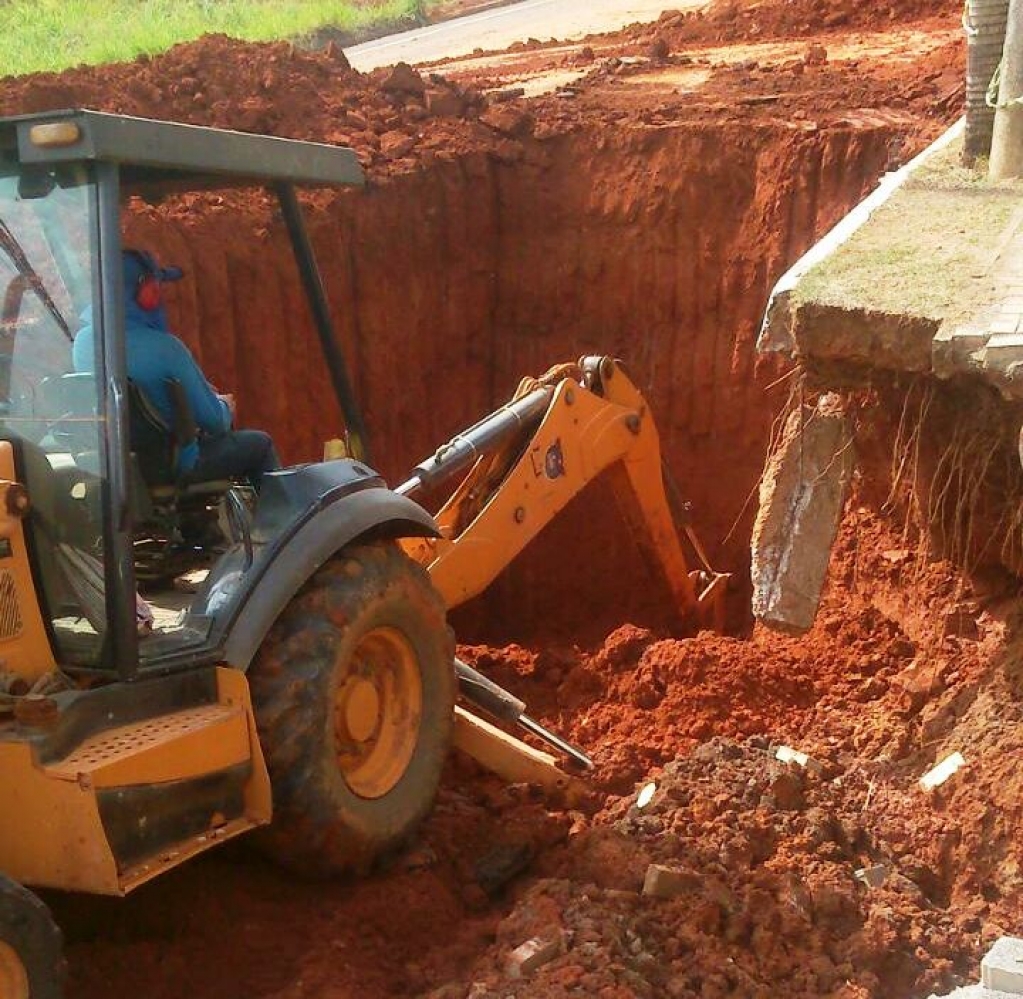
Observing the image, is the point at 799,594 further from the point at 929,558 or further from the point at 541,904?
the point at 541,904

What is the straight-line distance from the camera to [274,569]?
14.6 ft

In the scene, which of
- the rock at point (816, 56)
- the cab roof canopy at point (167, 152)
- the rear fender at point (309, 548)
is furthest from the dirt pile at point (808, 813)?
the rock at point (816, 56)

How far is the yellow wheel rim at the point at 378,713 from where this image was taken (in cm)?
478

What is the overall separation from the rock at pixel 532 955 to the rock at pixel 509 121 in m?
6.98

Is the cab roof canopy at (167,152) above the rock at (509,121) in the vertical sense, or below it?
above

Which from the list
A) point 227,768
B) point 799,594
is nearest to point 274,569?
point 227,768

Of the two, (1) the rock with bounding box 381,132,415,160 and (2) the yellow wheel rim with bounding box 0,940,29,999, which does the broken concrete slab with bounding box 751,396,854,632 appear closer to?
(2) the yellow wheel rim with bounding box 0,940,29,999

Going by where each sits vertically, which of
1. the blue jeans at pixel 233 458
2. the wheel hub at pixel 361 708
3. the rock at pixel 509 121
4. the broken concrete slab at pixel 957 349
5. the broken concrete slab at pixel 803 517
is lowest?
the wheel hub at pixel 361 708

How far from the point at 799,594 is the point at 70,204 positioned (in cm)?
284

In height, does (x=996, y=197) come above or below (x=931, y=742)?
above

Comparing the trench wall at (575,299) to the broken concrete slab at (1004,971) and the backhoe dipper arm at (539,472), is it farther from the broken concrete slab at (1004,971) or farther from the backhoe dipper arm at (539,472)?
the broken concrete slab at (1004,971)

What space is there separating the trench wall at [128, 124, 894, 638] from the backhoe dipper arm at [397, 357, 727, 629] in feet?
5.66

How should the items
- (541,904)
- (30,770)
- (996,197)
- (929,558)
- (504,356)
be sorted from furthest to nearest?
(504,356) → (996,197) → (929,558) → (541,904) → (30,770)

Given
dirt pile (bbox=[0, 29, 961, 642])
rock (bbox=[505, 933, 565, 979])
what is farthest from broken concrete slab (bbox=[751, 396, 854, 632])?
dirt pile (bbox=[0, 29, 961, 642])
